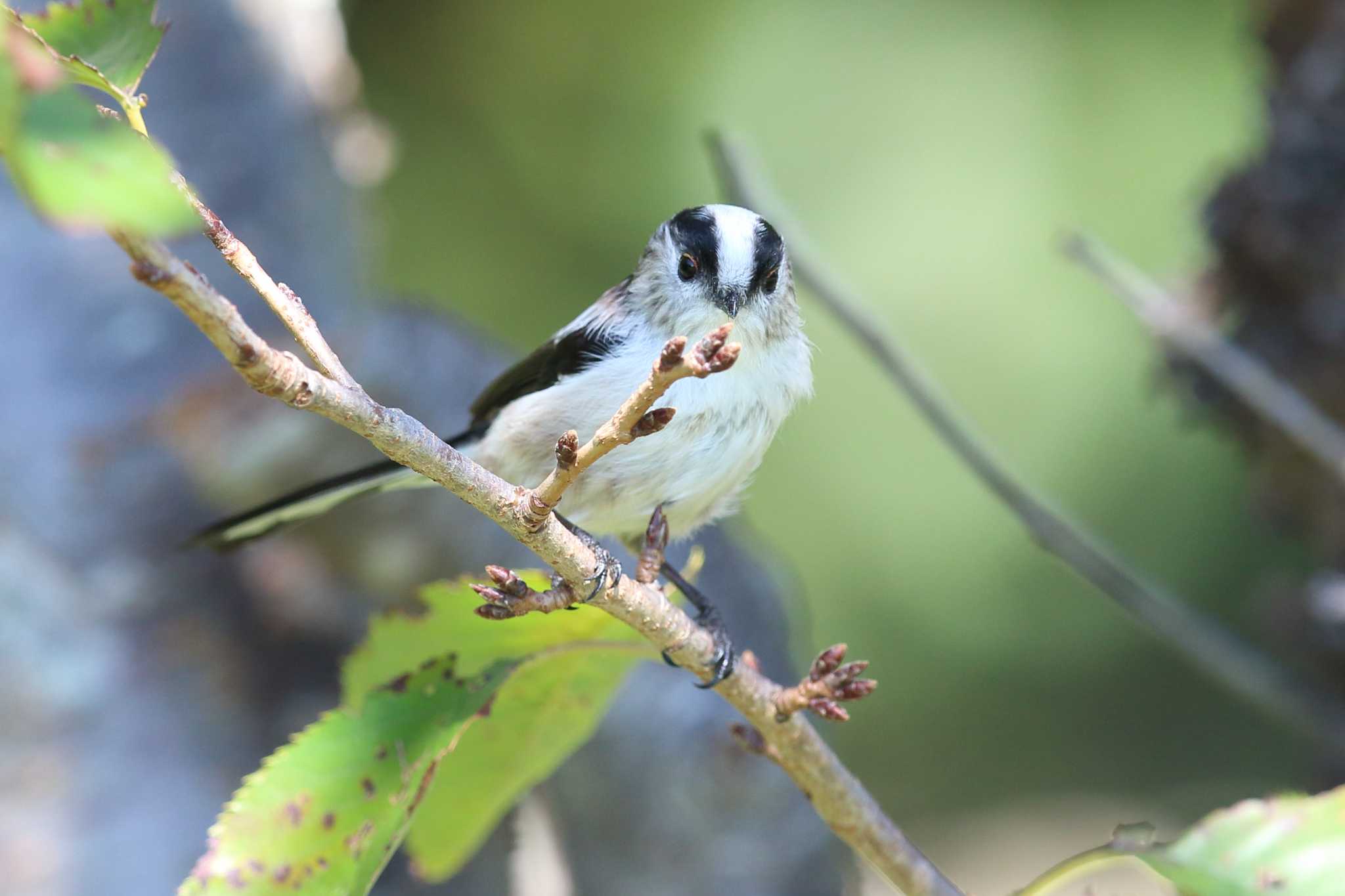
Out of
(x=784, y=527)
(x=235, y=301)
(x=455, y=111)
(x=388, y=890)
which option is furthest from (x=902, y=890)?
(x=455, y=111)

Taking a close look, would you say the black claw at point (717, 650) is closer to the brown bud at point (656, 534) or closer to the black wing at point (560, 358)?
the brown bud at point (656, 534)

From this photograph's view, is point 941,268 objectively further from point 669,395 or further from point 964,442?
point 669,395

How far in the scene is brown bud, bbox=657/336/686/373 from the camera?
677 millimetres

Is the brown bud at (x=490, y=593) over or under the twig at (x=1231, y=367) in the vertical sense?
under

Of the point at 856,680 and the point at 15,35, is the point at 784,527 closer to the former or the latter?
the point at 856,680

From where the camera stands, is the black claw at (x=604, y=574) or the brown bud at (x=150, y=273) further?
the black claw at (x=604, y=574)

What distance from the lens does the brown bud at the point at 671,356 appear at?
2.22ft

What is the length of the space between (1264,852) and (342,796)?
2.73ft

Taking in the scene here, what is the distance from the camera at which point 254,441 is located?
6.63 ft

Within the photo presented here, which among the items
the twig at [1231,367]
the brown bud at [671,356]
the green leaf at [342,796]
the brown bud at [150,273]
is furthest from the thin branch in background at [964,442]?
the brown bud at [150,273]

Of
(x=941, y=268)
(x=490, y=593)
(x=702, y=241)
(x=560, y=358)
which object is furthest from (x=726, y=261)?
(x=941, y=268)

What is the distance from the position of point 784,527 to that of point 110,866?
91.9 inches

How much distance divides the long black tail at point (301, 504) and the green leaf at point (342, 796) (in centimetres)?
37

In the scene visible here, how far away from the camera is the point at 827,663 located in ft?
3.44
